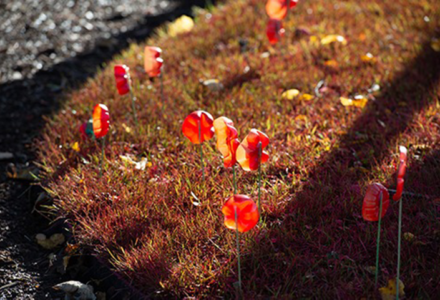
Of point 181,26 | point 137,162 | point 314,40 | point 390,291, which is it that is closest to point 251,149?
point 390,291

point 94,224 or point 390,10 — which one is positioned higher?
point 94,224

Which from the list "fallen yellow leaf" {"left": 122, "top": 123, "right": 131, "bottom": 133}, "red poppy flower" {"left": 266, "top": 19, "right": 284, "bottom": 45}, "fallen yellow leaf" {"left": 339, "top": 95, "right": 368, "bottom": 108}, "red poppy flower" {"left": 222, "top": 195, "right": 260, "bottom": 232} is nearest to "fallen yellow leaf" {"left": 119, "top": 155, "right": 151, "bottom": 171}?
"fallen yellow leaf" {"left": 122, "top": 123, "right": 131, "bottom": 133}

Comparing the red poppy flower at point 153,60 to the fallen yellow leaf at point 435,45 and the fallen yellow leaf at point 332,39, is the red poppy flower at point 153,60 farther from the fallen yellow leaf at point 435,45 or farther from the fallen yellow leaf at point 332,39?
the fallen yellow leaf at point 435,45

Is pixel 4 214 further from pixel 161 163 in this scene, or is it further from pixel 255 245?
pixel 255 245

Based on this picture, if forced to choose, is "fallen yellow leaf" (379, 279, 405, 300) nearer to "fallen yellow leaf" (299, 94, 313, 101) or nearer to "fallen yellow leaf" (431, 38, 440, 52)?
"fallen yellow leaf" (299, 94, 313, 101)

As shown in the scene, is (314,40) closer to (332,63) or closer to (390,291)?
(332,63)

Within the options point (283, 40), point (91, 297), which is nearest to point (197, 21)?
point (283, 40)

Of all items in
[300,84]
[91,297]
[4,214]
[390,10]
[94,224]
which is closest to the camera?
[91,297]
